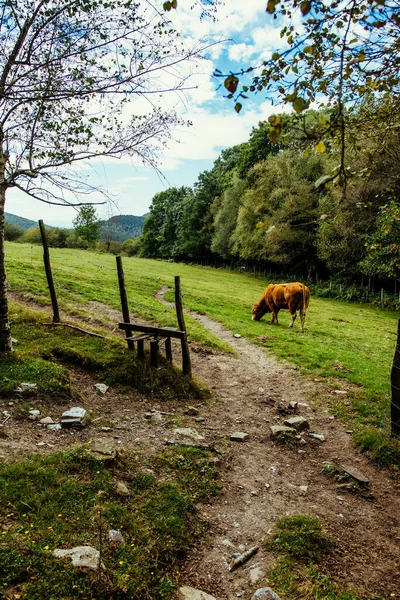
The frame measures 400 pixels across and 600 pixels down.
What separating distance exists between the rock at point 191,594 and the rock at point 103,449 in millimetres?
2399

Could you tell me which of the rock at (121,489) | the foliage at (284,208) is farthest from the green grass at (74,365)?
the foliage at (284,208)

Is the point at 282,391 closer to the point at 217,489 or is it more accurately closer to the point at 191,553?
the point at 217,489

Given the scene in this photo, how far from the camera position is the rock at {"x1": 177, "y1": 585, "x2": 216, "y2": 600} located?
13.6ft

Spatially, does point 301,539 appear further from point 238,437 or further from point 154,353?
point 154,353

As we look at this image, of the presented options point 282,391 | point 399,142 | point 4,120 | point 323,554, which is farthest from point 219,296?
point 323,554

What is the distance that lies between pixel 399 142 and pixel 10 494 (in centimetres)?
2640

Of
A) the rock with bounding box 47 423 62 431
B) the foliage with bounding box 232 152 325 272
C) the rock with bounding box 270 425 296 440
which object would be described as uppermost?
the foliage with bounding box 232 152 325 272

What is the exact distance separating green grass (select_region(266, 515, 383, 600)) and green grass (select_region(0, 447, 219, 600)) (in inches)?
45.9

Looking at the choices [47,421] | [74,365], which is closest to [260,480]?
[47,421]

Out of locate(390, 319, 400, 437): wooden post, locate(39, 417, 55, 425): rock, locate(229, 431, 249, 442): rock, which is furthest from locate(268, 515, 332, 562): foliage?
locate(39, 417, 55, 425): rock

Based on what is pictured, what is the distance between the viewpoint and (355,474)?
6863 millimetres

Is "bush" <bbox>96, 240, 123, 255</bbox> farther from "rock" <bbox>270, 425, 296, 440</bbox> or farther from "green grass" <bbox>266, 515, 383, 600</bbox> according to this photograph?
"green grass" <bbox>266, 515, 383, 600</bbox>

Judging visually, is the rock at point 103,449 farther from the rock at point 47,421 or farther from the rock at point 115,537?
the rock at point 115,537

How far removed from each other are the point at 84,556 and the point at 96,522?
2.11 ft
